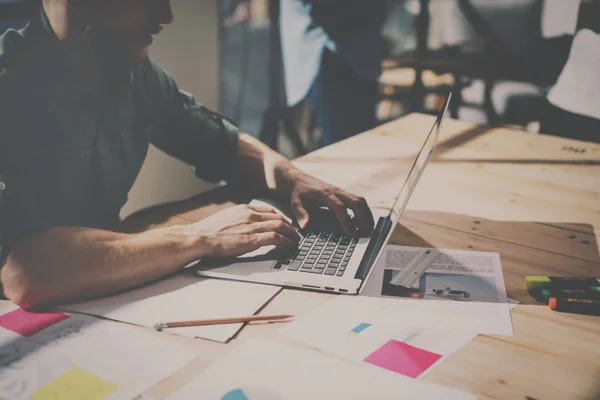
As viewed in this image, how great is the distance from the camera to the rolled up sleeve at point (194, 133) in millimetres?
1556

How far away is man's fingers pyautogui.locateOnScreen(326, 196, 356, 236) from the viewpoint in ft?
3.96

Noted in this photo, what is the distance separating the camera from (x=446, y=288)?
102 centimetres

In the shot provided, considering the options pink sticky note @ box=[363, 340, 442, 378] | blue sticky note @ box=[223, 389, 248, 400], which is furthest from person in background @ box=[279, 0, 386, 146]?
blue sticky note @ box=[223, 389, 248, 400]

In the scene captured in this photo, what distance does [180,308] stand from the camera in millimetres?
Answer: 924

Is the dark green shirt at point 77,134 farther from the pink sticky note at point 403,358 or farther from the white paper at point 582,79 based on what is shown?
the white paper at point 582,79

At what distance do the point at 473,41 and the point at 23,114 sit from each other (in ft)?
9.22

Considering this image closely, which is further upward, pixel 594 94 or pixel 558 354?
pixel 594 94

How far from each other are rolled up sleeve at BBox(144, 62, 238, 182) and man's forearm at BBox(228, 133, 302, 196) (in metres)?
0.03

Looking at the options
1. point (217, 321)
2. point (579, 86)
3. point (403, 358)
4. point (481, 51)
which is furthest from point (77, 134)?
point (481, 51)

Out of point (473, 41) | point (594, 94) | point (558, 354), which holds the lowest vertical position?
point (558, 354)

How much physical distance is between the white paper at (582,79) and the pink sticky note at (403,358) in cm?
200

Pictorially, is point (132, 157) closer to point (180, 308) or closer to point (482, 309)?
point (180, 308)

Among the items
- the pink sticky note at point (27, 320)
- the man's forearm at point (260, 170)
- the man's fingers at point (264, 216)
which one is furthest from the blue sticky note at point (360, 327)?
the man's forearm at point (260, 170)

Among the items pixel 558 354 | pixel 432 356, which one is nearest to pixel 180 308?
pixel 432 356
